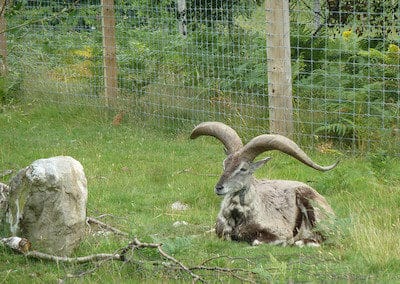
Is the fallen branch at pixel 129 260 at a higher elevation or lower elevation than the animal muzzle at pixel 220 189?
lower

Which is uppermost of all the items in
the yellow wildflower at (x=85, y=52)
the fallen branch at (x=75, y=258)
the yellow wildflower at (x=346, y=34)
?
the yellow wildflower at (x=346, y=34)

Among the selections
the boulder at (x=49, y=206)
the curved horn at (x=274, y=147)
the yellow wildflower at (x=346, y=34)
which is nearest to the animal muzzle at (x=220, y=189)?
the curved horn at (x=274, y=147)

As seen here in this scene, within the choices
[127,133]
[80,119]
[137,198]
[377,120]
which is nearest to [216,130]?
[137,198]

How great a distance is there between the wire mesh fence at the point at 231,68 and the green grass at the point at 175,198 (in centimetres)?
45

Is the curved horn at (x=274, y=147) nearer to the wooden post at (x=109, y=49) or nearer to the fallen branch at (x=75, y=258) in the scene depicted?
the fallen branch at (x=75, y=258)

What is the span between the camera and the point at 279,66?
13469 millimetres

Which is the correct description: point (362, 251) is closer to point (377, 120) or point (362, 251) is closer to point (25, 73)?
point (377, 120)

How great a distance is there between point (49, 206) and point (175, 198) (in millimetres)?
3088

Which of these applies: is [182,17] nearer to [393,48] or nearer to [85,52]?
[85,52]

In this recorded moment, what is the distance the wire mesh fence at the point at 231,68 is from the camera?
516 inches

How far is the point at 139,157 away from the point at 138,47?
3.32 metres

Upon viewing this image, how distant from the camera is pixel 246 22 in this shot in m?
15.3

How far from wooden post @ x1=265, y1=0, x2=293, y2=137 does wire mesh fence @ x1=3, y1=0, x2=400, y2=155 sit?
46 millimetres

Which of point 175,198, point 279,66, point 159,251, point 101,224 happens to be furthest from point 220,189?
point 279,66
